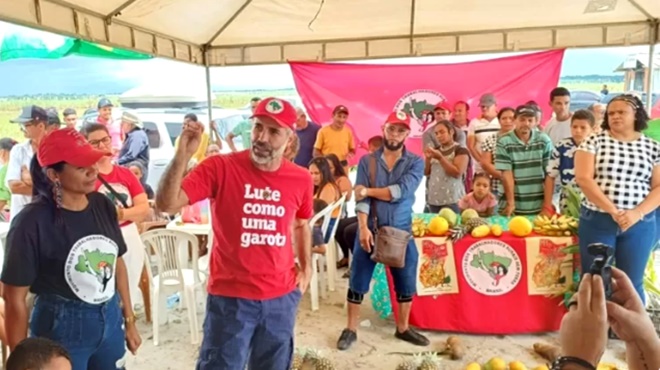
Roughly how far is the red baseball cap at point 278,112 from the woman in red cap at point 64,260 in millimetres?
594

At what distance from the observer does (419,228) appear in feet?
11.8

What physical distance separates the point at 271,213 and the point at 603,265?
4.30 ft

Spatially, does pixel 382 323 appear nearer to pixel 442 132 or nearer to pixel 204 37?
pixel 442 132

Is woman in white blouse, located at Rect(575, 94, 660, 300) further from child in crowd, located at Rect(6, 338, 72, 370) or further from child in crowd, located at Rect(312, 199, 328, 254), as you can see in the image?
child in crowd, located at Rect(6, 338, 72, 370)

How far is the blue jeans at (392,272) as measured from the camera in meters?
3.40

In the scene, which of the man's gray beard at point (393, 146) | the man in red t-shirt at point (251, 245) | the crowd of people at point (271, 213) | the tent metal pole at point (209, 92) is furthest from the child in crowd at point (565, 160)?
the tent metal pole at point (209, 92)

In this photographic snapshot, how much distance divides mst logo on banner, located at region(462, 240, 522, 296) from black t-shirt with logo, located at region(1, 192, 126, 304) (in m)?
2.40

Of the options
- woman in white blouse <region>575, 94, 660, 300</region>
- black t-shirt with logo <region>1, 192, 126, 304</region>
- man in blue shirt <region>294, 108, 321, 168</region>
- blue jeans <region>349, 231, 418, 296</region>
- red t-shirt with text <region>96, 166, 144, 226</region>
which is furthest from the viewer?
man in blue shirt <region>294, 108, 321, 168</region>

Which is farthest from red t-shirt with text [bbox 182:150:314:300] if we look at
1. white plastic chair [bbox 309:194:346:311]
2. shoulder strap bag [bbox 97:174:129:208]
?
white plastic chair [bbox 309:194:346:311]

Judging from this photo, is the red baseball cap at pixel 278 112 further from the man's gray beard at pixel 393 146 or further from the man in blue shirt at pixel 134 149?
the man in blue shirt at pixel 134 149

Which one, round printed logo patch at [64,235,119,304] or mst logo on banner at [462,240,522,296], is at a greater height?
round printed logo patch at [64,235,119,304]

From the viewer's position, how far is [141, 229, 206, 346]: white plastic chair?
11.7ft

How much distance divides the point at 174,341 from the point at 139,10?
2.75m

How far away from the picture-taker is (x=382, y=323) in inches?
152
